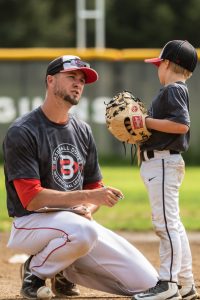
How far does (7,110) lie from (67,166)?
40.3 feet

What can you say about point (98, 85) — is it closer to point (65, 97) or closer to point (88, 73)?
point (88, 73)

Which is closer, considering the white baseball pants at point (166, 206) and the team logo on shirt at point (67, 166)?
the white baseball pants at point (166, 206)

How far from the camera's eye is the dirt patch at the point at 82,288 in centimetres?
643

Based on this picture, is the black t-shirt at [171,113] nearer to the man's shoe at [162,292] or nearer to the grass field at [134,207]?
the man's shoe at [162,292]

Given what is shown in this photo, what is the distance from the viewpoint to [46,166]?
236 inches

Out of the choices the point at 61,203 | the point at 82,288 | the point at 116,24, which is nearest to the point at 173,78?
the point at 61,203

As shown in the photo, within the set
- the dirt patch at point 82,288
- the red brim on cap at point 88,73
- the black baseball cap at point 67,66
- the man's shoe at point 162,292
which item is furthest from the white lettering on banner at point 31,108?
the man's shoe at point 162,292

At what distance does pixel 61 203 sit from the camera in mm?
5871

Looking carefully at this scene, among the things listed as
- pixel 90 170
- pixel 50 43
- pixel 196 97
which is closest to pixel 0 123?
pixel 196 97

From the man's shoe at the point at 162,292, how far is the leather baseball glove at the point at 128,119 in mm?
917

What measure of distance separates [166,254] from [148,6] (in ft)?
150

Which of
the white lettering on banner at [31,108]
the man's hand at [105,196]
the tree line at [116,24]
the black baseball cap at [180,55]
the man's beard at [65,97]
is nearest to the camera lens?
the man's hand at [105,196]

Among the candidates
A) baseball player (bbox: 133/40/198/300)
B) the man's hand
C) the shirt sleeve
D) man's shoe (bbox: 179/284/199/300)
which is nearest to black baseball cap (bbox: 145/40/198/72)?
baseball player (bbox: 133/40/198/300)

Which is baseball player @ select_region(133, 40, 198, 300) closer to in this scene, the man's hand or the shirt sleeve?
the man's hand
